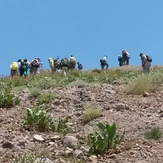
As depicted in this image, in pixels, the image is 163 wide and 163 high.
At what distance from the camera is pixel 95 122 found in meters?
10.1

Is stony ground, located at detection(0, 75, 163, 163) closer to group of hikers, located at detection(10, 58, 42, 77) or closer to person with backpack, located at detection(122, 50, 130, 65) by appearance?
group of hikers, located at detection(10, 58, 42, 77)

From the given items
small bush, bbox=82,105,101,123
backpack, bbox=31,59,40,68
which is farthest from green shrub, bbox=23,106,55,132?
backpack, bbox=31,59,40,68

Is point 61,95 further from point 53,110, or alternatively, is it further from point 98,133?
point 98,133

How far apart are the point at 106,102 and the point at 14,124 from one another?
3.11m

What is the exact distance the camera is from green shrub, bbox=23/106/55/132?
913 centimetres

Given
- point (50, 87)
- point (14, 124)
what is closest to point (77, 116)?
point (14, 124)

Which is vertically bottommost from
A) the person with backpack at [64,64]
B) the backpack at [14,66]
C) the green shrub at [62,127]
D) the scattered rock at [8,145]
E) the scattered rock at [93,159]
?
the scattered rock at [93,159]

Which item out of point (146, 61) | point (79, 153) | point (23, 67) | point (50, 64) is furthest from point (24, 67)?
point (79, 153)

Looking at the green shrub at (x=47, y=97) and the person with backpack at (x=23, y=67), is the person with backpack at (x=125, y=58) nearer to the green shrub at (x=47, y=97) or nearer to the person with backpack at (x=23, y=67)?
the person with backpack at (x=23, y=67)

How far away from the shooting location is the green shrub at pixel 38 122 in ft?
30.0

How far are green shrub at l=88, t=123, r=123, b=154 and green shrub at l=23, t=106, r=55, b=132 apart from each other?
4.43ft

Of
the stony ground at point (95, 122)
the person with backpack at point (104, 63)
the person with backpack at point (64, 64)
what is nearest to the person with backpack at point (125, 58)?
the person with backpack at point (104, 63)

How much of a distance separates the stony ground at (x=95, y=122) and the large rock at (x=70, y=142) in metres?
0.02

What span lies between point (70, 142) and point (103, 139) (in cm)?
59
